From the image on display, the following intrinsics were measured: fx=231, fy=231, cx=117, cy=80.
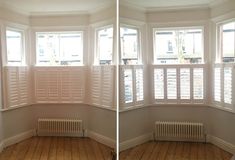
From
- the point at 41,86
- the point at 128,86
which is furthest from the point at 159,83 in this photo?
the point at 41,86

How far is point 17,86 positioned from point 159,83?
1.14m

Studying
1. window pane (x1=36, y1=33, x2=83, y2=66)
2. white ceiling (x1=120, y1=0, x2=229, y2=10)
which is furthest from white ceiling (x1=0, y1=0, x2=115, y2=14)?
white ceiling (x1=120, y1=0, x2=229, y2=10)

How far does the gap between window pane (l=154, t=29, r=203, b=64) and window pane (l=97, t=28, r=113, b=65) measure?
36cm

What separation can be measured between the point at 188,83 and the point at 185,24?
0.44 metres

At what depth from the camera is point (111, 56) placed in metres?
1.86

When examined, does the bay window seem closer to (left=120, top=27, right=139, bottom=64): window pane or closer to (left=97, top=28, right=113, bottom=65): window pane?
(left=120, top=27, right=139, bottom=64): window pane

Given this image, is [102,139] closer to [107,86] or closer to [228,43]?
[107,86]

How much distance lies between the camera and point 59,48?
1.85 meters

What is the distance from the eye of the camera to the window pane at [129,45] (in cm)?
182

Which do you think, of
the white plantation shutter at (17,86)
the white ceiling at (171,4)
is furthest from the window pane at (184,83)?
the white plantation shutter at (17,86)

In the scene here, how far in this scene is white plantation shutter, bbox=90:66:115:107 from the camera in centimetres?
188

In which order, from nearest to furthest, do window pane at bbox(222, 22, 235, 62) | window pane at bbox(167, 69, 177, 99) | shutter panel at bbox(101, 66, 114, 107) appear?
1. window pane at bbox(222, 22, 235, 62)
2. window pane at bbox(167, 69, 177, 99)
3. shutter panel at bbox(101, 66, 114, 107)

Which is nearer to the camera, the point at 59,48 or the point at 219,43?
the point at 219,43

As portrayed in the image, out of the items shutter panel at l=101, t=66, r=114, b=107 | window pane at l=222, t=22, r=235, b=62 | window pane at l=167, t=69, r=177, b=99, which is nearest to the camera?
window pane at l=222, t=22, r=235, b=62
